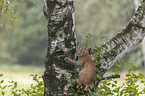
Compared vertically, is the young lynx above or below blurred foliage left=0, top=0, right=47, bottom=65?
below

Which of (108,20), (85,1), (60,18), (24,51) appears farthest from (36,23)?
(60,18)

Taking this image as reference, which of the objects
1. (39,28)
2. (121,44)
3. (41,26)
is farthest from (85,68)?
(39,28)

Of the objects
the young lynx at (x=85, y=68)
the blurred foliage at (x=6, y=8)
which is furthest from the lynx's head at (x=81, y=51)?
the blurred foliage at (x=6, y=8)

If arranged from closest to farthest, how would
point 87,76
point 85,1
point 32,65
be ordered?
point 87,76
point 85,1
point 32,65

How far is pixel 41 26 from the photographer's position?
27469mm

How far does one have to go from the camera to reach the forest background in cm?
2342

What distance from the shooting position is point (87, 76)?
432cm

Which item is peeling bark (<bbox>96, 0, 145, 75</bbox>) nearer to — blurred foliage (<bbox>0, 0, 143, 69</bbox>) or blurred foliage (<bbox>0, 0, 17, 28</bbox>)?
blurred foliage (<bbox>0, 0, 17, 28</bbox>)

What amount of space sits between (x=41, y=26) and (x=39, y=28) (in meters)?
1.79

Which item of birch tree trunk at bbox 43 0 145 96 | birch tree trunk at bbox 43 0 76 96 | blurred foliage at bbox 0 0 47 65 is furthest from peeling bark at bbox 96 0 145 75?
blurred foliage at bbox 0 0 47 65

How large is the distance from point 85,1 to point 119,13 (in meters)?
5.92

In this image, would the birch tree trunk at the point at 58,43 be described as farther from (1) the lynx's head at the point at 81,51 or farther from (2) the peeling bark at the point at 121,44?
(2) the peeling bark at the point at 121,44

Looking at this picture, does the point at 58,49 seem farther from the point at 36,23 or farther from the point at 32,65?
the point at 32,65

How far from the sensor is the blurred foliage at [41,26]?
2345 cm
